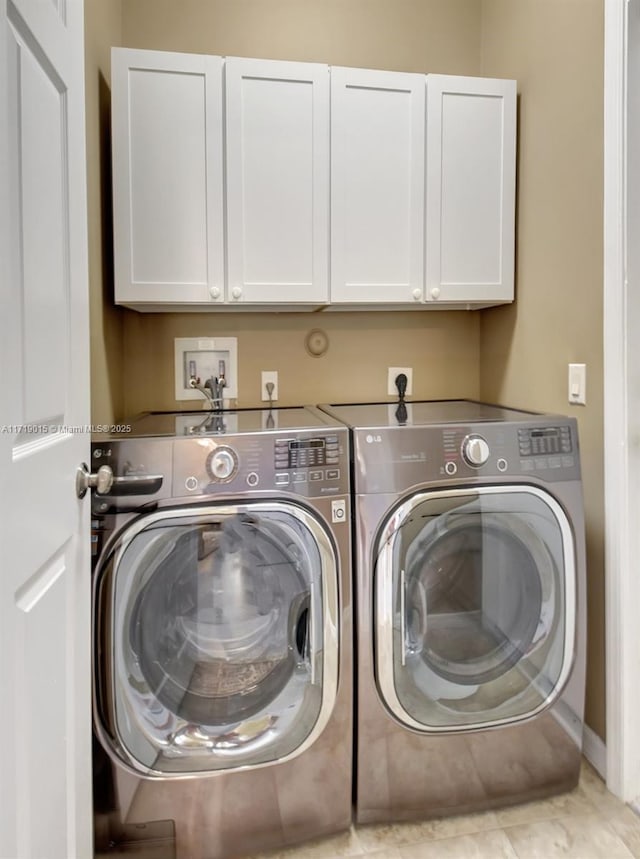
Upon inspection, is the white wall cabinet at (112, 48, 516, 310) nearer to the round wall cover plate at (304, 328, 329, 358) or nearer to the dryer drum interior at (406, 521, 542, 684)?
the round wall cover plate at (304, 328, 329, 358)

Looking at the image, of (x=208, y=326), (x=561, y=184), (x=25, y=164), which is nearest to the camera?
(x=25, y=164)

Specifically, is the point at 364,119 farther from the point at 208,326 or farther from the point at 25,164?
the point at 25,164

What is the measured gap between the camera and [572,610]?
149cm

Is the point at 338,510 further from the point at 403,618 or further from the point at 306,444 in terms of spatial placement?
the point at 403,618

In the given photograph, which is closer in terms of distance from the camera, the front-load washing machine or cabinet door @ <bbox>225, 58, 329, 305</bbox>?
the front-load washing machine

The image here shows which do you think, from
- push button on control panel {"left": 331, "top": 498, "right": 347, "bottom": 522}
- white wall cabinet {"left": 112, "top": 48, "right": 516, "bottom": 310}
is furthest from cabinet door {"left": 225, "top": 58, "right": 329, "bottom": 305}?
push button on control panel {"left": 331, "top": 498, "right": 347, "bottom": 522}

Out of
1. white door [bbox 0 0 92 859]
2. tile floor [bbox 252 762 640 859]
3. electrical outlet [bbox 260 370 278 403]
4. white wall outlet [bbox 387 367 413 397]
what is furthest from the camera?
white wall outlet [bbox 387 367 413 397]

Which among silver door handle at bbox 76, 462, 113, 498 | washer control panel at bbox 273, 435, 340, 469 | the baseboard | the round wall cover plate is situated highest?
the round wall cover plate

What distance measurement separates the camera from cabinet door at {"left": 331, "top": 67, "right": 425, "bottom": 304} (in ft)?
5.94

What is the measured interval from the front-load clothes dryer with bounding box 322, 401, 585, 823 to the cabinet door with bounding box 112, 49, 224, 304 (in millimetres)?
799

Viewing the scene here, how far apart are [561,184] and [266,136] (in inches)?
37.6

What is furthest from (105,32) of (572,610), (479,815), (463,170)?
(479,815)

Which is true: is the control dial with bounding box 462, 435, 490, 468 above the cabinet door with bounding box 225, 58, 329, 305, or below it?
below

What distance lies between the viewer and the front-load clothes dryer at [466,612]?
4.54 feet
